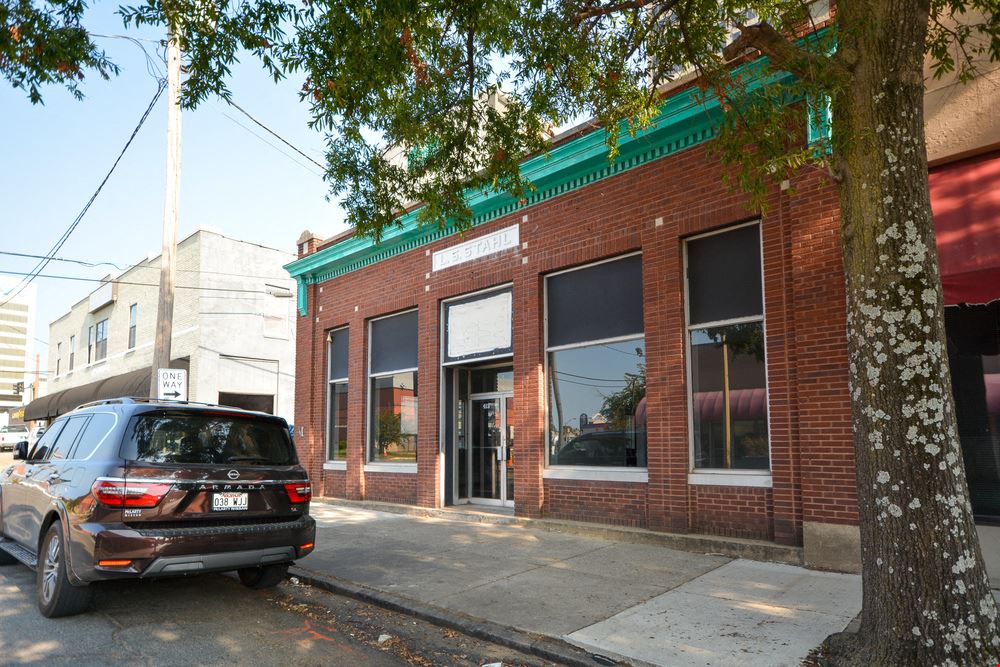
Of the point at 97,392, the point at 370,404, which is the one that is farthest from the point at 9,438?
the point at 370,404

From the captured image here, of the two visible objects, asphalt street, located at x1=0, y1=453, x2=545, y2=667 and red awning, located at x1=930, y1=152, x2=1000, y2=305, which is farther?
red awning, located at x1=930, y1=152, x2=1000, y2=305

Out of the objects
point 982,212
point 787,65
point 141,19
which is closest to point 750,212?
point 982,212

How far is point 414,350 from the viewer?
13.6 metres

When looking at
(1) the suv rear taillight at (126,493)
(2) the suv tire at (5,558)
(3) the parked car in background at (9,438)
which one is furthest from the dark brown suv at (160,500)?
(3) the parked car in background at (9,438)

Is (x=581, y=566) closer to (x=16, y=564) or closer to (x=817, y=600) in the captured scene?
(x=817, y=600)

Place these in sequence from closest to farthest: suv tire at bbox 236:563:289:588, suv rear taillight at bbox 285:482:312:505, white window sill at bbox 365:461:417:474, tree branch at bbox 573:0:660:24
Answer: suv rear taillight at bbox 285:482:312:505
suv tire at bbox 236:563:289:588
tree branch at bbox 573:0:660:24
white window sill at bbox 365:461:417:474

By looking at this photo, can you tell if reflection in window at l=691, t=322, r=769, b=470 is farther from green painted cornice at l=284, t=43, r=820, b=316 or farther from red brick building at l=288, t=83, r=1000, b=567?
green painted cornice at l=284, t=43, r=820, b=316

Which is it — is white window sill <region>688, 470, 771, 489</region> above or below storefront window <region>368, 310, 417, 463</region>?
below

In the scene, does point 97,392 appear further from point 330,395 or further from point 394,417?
point 394,417

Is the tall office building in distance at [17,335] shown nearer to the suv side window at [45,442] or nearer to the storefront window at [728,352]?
the suv side window at [45,442]

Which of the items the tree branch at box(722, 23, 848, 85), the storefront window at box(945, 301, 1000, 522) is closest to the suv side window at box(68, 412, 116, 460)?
the tree branch at box(722, 23, 848, 85)

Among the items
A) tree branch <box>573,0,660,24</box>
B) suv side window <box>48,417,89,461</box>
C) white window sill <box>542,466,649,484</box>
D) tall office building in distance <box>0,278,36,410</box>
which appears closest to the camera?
suv side window <box>48,417,89,461</box>

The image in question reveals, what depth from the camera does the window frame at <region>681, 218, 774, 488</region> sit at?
8242 millimetres

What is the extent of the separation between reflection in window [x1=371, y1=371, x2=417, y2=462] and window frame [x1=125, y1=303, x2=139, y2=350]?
51.8 ft
